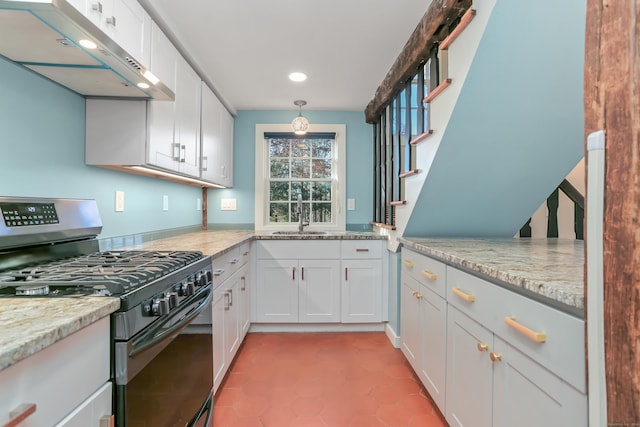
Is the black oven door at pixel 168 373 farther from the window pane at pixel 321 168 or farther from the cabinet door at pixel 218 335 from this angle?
the window pane at pixel 321 168

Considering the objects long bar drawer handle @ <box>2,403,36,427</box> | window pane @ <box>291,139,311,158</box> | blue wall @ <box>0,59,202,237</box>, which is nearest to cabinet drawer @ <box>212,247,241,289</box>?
blue wall @ <box>0,59,202,237</box>

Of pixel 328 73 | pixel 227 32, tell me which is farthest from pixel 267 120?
pixel 227 32

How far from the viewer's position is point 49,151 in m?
1.44

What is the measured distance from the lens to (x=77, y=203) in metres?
1.50

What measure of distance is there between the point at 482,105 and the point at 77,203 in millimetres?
1970

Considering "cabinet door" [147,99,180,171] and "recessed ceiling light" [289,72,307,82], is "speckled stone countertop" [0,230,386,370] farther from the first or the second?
"recessed ceiling light" [289,72,307,82]

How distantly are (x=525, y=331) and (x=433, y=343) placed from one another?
878 millimetres

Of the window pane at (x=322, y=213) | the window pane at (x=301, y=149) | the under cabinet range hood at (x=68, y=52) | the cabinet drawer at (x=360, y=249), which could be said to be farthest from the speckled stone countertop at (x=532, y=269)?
the window pane at (x=301, y=149)

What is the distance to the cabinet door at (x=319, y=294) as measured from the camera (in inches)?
114

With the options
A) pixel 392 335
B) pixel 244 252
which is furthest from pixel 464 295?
pixel 244 252

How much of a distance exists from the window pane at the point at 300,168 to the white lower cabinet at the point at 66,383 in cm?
293

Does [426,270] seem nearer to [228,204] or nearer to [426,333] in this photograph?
[426,333]

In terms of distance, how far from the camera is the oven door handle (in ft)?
3.05

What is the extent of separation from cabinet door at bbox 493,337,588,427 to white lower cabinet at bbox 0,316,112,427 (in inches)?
46.1
